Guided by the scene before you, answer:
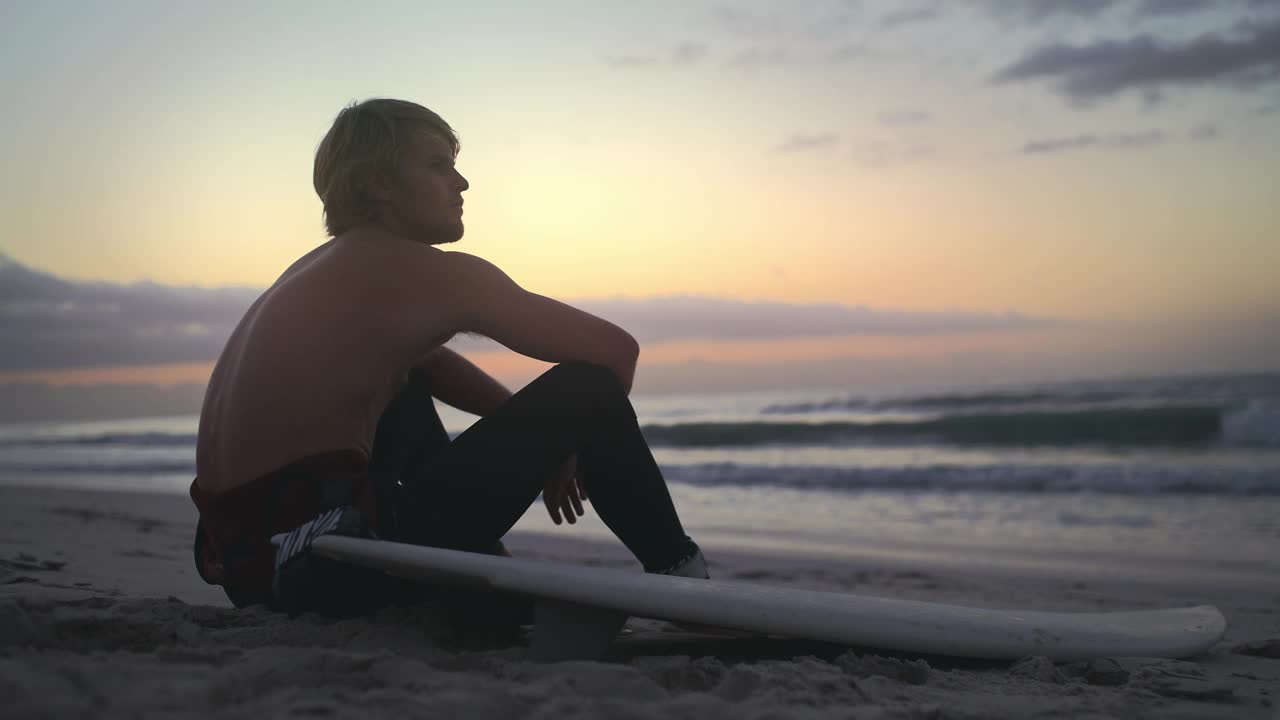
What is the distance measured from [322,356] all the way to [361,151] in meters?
0.46

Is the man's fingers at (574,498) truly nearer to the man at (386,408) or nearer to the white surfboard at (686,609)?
the man at (386,408)

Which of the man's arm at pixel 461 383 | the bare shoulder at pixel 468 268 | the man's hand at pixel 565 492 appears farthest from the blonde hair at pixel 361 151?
the man's hand at pixel 565 492

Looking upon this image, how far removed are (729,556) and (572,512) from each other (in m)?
2.61

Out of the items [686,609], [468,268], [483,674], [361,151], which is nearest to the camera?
[483,674]

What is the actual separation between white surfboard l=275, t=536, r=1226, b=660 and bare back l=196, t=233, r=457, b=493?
21 centimetres

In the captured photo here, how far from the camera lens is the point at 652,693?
1308 millimetres

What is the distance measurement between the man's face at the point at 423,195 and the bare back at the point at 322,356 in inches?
6.1

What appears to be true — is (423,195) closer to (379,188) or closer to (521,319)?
(379,188)

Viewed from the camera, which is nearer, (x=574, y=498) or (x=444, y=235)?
(x=444, y=235)

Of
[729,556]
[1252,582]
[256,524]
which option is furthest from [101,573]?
[1252,582]

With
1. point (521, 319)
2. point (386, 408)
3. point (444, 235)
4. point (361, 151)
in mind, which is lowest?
point (386, 408)

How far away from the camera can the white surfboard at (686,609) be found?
4.94 feet

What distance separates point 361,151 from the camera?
5.79 feet

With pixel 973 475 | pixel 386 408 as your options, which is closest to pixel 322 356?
pixel 386 408
